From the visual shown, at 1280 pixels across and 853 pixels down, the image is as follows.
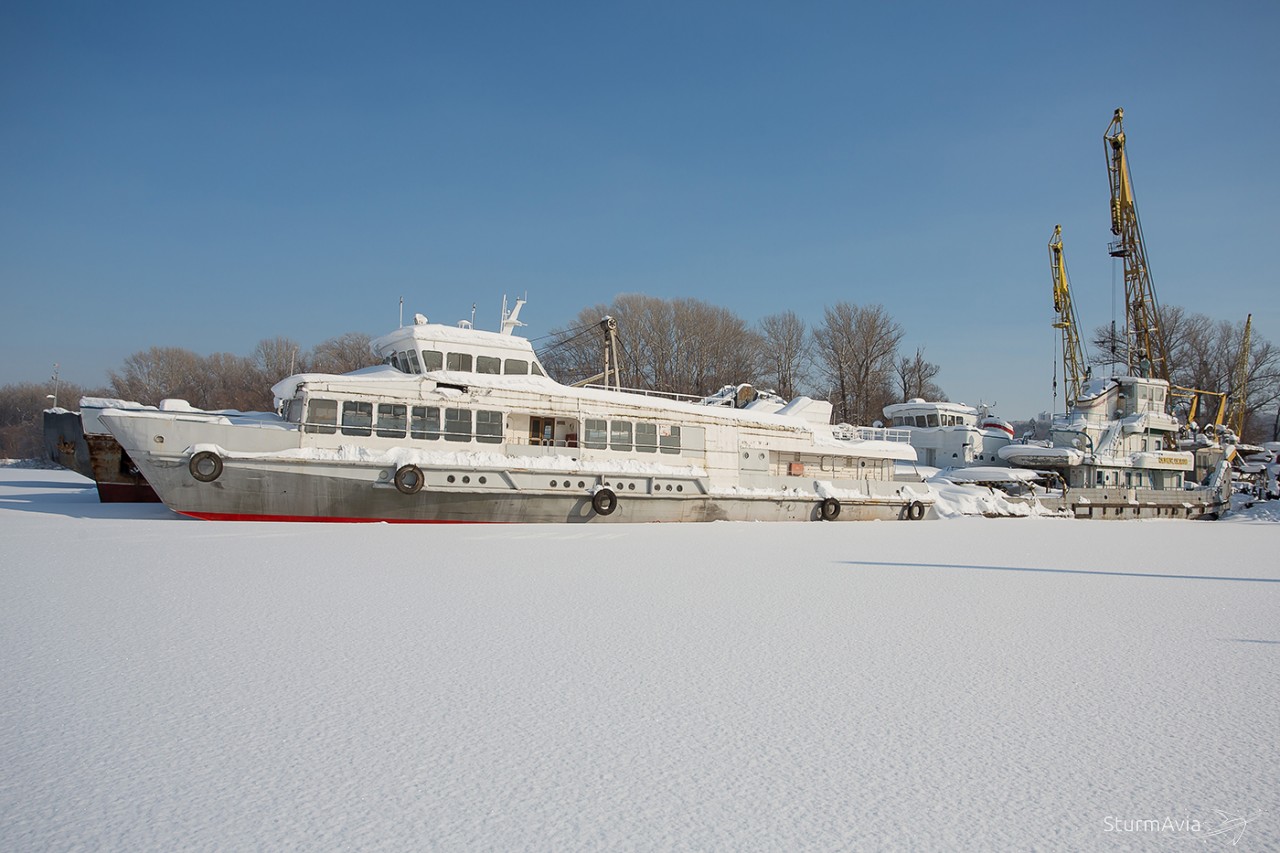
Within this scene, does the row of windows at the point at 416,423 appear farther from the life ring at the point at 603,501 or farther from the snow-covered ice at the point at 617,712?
the snow-covered ice at the point at 617,712

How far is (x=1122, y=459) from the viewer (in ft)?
118

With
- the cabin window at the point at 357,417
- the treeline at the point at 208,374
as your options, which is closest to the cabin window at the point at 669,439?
the cabin window at the point at 357,417

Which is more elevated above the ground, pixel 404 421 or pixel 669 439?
pixel 404 421

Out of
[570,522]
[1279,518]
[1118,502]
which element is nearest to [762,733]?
[570,522]

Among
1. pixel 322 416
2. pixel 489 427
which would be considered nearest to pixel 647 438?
pixel 489 427

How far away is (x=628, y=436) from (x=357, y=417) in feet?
23.8

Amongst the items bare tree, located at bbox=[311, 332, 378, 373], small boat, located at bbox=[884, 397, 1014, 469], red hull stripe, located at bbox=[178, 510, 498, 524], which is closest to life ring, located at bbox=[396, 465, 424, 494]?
red hull stripe, located at bbox=[178, 510, 498, 524]

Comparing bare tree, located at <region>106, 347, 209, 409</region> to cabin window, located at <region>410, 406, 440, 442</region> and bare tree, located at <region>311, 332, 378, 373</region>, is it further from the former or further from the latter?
cabin window, located at <region>410, 406, 440, 442</region>

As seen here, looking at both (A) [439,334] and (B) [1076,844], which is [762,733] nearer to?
(B) [1076,844]

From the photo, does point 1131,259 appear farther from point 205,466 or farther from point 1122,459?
point 205,466

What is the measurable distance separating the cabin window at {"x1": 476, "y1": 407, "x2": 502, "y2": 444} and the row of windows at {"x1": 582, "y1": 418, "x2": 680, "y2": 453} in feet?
7.84

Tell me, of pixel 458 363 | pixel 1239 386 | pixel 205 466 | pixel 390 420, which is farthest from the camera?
pixel 1239 386

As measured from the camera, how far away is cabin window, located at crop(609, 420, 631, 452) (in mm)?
20197

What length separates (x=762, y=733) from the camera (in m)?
3.97
